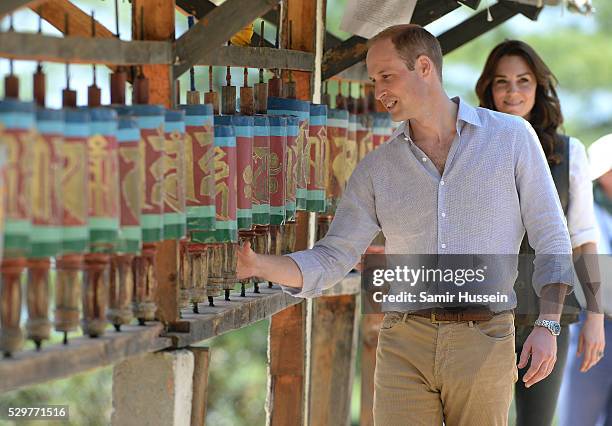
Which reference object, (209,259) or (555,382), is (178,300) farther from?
(555,382)

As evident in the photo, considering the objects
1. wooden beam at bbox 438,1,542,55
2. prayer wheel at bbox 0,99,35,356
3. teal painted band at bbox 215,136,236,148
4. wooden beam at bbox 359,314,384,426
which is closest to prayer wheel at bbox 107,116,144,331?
prayer wheel at bbox 0,99,35,356

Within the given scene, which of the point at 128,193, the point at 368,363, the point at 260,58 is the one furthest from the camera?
the point at 368,363

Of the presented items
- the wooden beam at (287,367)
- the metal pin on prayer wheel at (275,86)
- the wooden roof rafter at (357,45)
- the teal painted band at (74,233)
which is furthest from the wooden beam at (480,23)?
the teal painted band at (74,233)

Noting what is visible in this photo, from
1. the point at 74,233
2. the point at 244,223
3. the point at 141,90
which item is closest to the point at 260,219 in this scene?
the point at 244,223

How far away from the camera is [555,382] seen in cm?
448

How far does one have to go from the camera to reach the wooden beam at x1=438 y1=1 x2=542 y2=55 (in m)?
5.25

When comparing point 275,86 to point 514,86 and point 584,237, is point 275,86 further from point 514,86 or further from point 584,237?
point 584,237

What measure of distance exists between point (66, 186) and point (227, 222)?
0.77m

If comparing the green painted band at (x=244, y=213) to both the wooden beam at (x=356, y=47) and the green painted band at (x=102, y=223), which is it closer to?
the green painted band at (x=102, y=223)

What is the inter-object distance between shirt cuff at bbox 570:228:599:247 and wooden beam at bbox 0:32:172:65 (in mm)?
1765

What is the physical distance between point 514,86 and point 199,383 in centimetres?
167

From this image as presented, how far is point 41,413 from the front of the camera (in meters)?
3.69

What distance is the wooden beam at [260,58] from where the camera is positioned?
3.66 meters

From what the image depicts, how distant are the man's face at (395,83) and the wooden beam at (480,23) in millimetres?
1801
